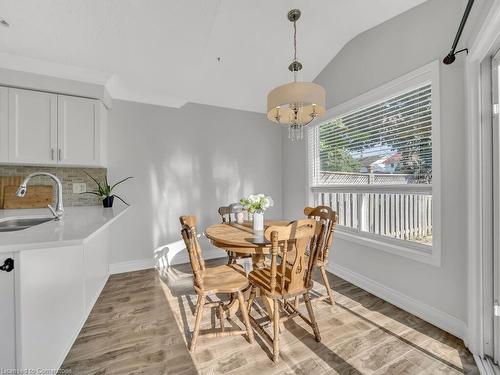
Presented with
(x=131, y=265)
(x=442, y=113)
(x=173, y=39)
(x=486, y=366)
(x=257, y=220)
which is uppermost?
(x=173, y=39)

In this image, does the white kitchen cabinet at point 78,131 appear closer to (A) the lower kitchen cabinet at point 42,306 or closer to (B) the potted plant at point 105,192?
(B) the potted plant at point 105,192

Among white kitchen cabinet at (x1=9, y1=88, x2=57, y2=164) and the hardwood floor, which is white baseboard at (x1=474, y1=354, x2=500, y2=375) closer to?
the hardwood floor

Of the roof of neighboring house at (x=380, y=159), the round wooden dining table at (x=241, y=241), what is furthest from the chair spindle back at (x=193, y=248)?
the roof of neighboring house at (x=380, y=159)

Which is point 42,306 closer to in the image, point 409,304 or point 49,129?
point 49,129

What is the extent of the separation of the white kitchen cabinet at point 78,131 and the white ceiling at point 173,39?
0.28 metres

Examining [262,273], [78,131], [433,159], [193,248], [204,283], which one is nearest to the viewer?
[193,248]

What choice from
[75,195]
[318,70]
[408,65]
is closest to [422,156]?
[408,65]

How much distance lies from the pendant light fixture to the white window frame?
0.91 metres

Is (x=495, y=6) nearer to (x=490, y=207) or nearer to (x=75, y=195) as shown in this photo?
(x=490, y=207)

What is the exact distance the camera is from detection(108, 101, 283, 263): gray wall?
315cm

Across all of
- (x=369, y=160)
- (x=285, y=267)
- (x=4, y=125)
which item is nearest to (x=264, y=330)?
(x=285, y=267)

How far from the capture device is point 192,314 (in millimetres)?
2137

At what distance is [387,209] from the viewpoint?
255 cm

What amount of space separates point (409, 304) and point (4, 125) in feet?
14.0
